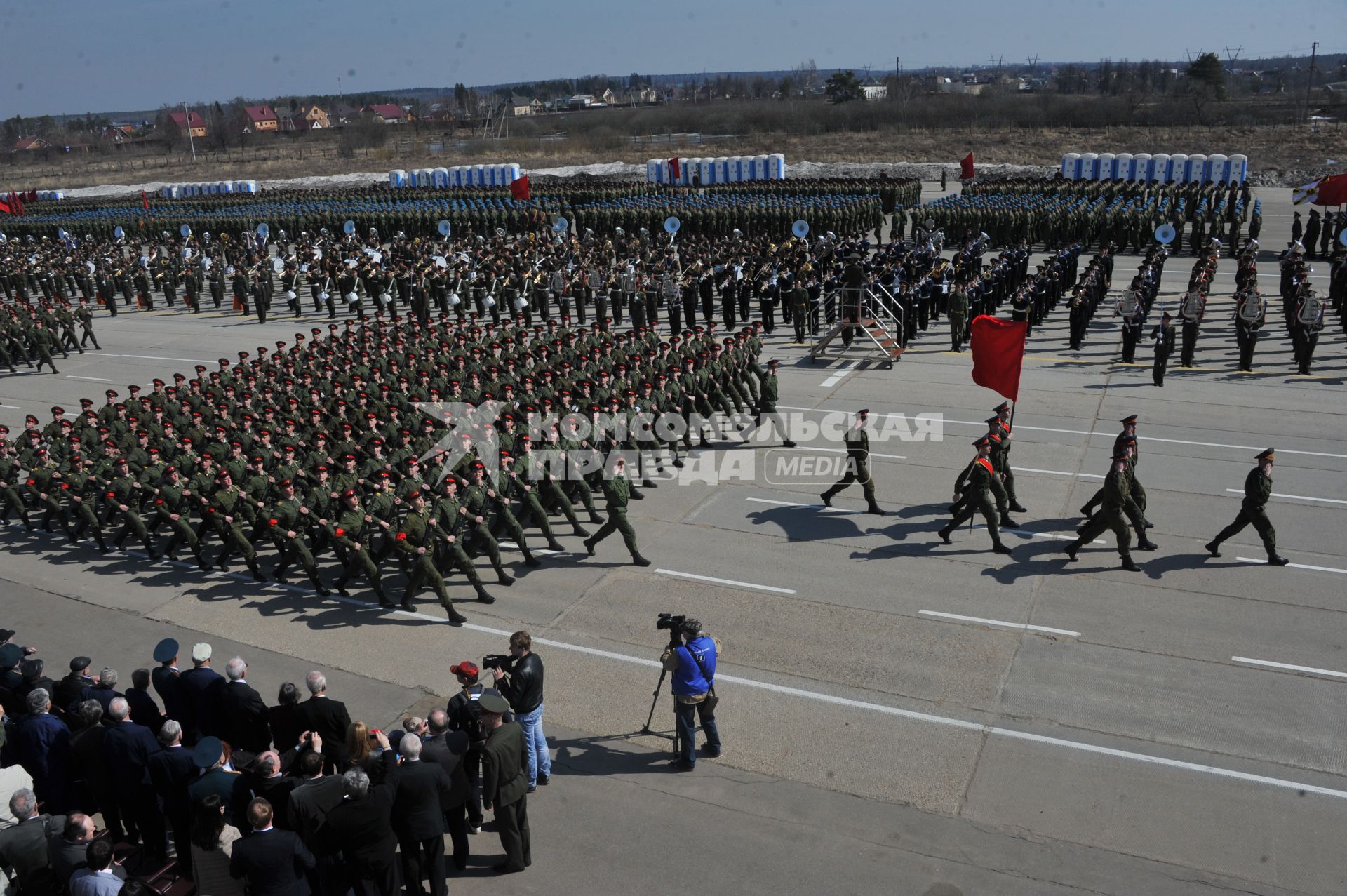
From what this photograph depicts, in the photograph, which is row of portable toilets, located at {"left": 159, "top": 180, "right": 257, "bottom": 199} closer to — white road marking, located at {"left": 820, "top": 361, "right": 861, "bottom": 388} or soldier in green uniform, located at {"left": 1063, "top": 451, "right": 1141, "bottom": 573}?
white road marking, located at {"left": 820, "top": 361, "right": 861, "bottom": 388}

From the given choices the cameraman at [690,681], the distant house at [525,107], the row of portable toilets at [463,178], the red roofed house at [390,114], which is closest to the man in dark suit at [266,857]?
the cameraman at [690,681]

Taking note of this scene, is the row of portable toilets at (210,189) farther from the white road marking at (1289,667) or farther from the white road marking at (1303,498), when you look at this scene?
the white road marking at (1289,667)

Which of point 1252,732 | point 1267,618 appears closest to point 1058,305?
point 1267,618

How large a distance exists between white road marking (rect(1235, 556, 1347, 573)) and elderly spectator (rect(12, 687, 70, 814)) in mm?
11507

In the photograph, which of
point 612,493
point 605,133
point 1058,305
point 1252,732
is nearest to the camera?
point 1252,732

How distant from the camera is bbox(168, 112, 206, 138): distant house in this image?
103 meters

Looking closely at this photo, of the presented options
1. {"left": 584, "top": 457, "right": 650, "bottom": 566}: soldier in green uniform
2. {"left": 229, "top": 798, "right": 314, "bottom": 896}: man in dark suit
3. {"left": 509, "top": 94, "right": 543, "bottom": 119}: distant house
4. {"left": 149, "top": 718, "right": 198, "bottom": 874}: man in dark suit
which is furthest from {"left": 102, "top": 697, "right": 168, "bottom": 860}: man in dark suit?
{"left": 509, "top": 94, "right": 543, "bottom": 119}: distant house

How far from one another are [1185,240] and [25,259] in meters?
40.8

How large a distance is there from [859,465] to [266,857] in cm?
888

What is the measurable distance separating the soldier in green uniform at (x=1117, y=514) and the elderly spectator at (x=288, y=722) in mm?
8293

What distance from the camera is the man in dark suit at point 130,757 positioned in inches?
263

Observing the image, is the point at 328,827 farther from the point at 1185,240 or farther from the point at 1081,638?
the point at 1185,240

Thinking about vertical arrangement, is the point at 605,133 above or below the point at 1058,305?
above

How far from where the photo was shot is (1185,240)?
113 ft
